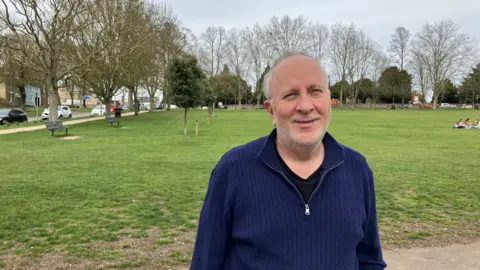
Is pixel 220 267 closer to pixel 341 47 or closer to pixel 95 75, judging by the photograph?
pixel 95 75

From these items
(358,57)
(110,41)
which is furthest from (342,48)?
(110,41)

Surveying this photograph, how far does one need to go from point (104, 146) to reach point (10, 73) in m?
39.0

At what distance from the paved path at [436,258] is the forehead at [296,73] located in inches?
133

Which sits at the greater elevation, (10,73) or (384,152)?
(10,73)

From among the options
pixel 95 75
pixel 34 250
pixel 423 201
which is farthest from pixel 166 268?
pixel 95 75


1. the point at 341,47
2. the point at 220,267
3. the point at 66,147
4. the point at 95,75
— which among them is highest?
the point at 341,47

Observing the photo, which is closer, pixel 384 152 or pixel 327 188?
pixel 327 188

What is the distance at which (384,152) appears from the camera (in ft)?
54.1

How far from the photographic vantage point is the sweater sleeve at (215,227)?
1.81 m

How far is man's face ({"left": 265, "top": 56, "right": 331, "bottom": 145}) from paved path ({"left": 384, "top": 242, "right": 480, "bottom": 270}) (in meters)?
3.30

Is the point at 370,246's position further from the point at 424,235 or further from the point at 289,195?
the point at 424,235

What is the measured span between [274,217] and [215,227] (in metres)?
0.28

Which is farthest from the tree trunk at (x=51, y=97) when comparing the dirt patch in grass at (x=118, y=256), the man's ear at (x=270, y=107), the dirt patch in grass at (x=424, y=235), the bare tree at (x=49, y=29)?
the man's ear at (x=270, y=107)

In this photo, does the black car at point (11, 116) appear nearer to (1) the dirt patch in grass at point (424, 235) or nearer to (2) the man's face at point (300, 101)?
(1) the dirt patch in grass at point (424, 235)
